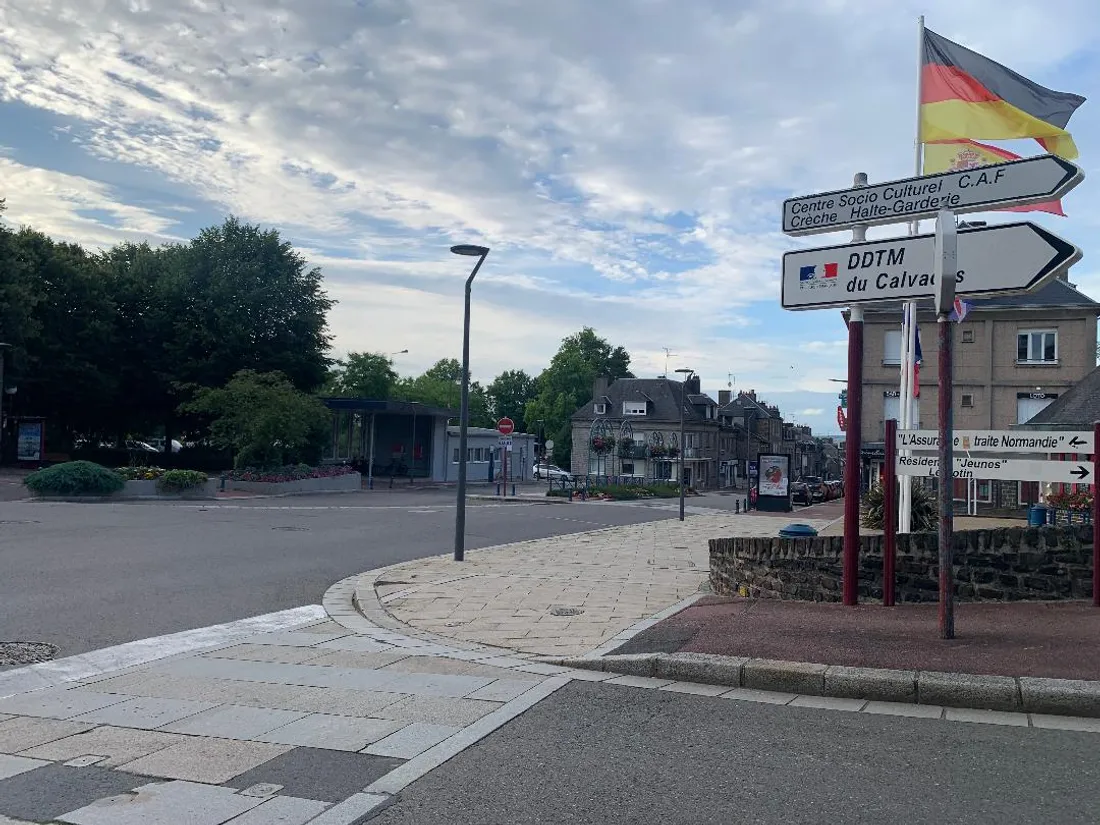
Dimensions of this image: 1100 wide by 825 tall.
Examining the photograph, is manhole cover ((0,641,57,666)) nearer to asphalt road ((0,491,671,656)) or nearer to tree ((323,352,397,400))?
asphalt road ((0,491,671,656))

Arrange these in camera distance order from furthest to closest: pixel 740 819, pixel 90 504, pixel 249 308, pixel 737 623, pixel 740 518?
pixel 249 308
pixel 740 518
pixel 90 504
pixel 737 623
pixel 740 819

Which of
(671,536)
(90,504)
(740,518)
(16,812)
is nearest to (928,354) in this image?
(740,518)

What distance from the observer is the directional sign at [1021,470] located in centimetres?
939

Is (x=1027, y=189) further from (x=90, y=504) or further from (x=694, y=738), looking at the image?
(x=90, y=504)

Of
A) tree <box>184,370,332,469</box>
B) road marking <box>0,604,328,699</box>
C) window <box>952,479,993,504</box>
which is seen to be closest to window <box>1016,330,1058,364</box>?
window <box>952,479,993,504</box>

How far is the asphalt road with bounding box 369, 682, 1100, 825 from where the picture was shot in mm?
4711

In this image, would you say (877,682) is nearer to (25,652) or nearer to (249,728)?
(249,728)

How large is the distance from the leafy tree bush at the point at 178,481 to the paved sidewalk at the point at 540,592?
54.5 feet

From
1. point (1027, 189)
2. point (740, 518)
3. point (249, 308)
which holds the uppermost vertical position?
point (249, 308)

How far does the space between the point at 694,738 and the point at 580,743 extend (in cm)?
73

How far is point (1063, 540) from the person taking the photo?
9.74m

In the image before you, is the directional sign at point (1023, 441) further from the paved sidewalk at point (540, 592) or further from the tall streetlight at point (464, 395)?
the tall streetlight at point (464, 395)

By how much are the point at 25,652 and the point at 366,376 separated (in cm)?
7607

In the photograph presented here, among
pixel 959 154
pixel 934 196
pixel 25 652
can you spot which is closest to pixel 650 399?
pixel 959 154
